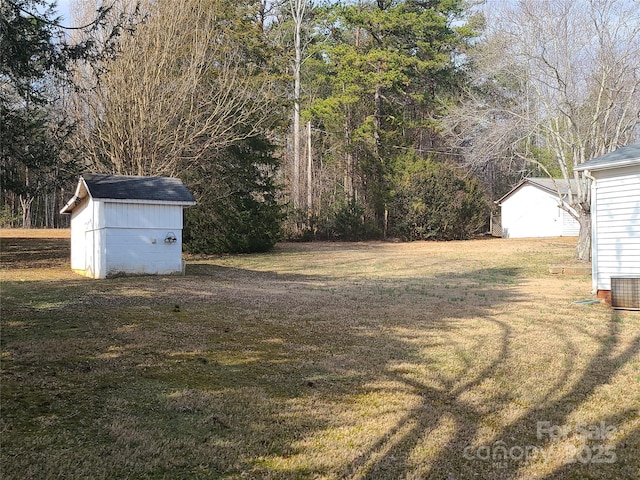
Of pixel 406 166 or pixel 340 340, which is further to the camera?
pixel 406 166

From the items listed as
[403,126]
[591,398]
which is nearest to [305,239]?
[403,126]

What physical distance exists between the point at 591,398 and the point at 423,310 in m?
5.03

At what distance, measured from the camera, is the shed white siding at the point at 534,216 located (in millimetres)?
38125

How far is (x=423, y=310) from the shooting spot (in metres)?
10.1

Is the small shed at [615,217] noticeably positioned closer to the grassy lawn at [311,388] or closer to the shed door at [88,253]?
the grassy lawn at [311,388]

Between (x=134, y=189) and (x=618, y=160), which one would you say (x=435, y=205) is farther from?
(x=618, y=160)

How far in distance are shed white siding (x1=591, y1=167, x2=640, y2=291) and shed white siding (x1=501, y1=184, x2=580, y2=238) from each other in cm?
2681

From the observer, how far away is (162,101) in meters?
20.2

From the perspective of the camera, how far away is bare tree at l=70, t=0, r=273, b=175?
20.0m

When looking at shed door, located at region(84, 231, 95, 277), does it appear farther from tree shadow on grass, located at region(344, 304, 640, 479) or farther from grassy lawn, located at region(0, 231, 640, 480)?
tree shadow on grass, located at region(344, 304, 640, 479)

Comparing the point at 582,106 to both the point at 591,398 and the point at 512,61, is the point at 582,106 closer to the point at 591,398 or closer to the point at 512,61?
the point at 512,61

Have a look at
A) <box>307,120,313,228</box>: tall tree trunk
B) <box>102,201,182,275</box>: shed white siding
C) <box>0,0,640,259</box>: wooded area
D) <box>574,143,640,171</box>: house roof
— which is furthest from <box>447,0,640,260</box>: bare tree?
<box>307,120,313,228</box>: tall tree trunk

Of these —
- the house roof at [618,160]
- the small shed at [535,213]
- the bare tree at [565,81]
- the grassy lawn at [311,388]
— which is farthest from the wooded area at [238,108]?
the house roof at [618,160]

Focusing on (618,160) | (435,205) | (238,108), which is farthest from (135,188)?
(435,205)
